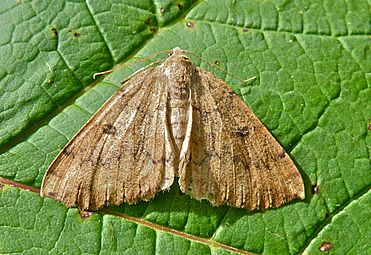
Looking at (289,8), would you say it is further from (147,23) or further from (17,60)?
(17,60)

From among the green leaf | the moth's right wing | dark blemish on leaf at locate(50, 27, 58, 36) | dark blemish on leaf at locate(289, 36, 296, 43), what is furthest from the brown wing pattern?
dark blemish on leaf at locate(50, 27, 58, 36)

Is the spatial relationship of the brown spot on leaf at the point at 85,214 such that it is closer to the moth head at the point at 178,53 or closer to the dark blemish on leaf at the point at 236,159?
the dark blemish on leaf at the point at 236,159

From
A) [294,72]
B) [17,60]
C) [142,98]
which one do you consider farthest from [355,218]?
[17,60]

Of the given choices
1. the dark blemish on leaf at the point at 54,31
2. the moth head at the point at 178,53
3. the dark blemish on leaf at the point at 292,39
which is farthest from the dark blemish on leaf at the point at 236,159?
the dark blemish on leaf at the point at 54,31

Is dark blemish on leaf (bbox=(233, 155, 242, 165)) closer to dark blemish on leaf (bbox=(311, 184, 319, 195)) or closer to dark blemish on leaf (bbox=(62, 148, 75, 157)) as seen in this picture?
dark blemish on leaf (bbox=(311, 184, 319, 195))

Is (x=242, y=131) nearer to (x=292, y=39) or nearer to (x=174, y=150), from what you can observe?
(x=174, y=150)

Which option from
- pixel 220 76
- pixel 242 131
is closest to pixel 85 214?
pixel 242 131
